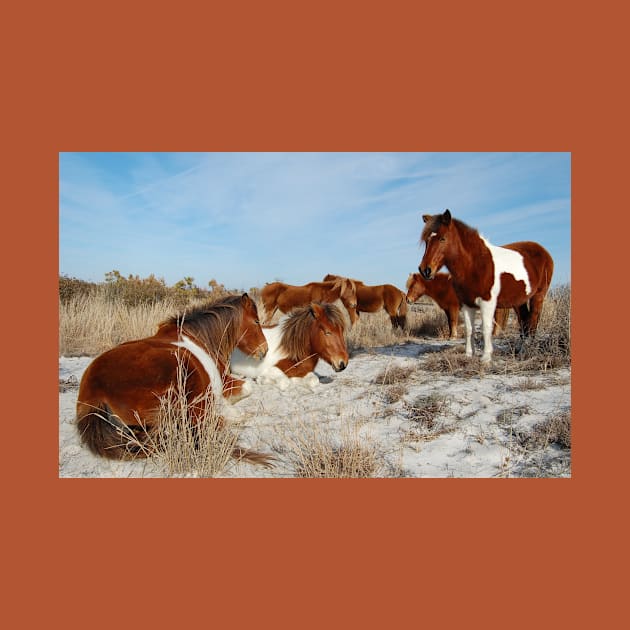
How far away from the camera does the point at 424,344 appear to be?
373 inches

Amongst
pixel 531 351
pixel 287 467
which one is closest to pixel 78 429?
pixel 287 467

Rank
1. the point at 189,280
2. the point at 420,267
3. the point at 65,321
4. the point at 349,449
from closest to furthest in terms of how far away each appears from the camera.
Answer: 1. the point at 349,449
2. the point at 420,267
3. the point at 65,321
4. the point at 189,280

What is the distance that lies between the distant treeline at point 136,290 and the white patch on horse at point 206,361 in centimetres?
1008

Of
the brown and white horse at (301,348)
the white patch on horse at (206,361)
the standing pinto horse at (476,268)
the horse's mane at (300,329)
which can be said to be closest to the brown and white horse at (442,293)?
the standing pinto horse at (476,268)

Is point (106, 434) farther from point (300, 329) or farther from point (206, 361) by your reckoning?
point (300, 329)

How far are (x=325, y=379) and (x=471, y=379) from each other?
229 centimetres

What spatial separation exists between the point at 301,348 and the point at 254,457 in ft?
9.87

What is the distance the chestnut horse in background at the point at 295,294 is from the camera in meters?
11.2

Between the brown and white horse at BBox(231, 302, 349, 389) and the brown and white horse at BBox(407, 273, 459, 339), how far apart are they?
16.1 feet

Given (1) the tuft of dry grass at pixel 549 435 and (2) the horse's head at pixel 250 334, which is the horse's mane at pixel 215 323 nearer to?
(2) the horse's head at pixel 250 334

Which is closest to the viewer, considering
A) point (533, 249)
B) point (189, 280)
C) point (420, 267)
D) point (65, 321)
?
point (420, 267)

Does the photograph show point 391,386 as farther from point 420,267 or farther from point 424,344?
point 424,344

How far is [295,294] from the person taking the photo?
1127 cm

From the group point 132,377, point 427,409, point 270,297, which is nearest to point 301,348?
point 427,409
